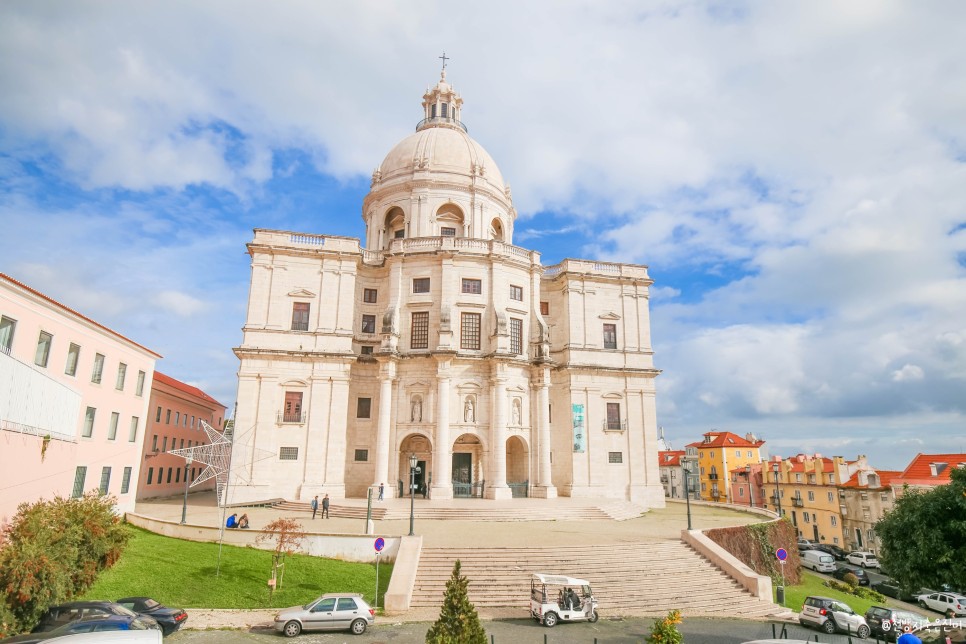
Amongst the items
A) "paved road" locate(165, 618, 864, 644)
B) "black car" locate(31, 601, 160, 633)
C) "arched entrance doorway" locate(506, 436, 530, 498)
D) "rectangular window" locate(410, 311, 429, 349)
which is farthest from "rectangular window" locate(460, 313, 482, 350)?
"black car" locate(31, 601, 160, 633)

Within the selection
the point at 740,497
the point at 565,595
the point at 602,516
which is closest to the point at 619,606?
the point at 565,595

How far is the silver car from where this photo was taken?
689 inches

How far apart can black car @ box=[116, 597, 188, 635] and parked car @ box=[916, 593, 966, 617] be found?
120 ft

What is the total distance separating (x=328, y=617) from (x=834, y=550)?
52.7 meters

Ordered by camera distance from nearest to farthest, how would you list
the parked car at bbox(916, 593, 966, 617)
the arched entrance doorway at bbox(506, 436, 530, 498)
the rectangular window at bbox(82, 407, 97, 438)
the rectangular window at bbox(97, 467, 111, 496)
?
1. the rectangular window at bbox(82, 407, 97, 438)
2. the rectangular window at bbox(97, 467, 111, 496)
3. the parked car at bbox(916, 593, 966, 617)
4. the arched entrance doorway at bbox(506, 436, 530, 498)

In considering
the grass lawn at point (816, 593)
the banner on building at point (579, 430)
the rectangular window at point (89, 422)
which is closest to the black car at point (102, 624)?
the rectangular window at point (89, 422)

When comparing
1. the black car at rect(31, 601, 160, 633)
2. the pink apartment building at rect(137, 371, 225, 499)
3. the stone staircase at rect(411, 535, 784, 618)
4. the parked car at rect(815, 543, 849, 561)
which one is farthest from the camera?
the parked car at rect(815, 543, 849, 561)

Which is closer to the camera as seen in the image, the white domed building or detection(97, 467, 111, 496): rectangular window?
detection(97, 467, 111, 496): rectangular window

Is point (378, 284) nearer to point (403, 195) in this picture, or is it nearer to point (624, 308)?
point (403, 195)

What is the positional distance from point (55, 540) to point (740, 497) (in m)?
75.3

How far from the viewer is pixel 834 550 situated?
172 ft

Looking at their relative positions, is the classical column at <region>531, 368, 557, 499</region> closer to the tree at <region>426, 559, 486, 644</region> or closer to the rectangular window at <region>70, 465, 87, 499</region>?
the rectangular window at <region>70, 465, 87, 499</region>

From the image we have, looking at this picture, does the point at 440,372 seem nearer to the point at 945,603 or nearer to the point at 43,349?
the point at 43,349

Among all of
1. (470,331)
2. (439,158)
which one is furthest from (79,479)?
(439,158)
